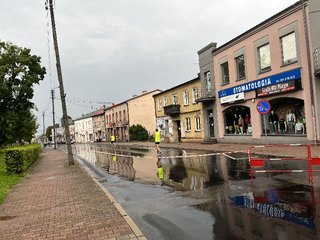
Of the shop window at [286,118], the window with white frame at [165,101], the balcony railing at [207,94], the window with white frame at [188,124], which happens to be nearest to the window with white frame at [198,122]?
the window with white frame at [188,124]

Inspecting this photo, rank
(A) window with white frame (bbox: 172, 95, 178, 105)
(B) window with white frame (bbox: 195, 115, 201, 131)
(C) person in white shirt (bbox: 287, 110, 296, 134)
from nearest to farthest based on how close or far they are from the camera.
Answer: (C) person in white shirt (bbox: 287, 110, 296, 134) → (B) window with white frame (bbox: 195, 115, 201, 131) → (A) window with white frame (bbox: 172, 95, 178, 105)

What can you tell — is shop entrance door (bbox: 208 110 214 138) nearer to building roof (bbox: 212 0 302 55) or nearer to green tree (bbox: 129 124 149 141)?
building roof (bbox: 212 0 302 55)

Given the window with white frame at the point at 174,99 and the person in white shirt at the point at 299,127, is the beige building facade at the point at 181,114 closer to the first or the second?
the window with white frame at the point at 174,99

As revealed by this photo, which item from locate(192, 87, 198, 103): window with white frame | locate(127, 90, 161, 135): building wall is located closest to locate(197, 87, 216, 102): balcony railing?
locate(192, 87, 198, 103): window with white frame

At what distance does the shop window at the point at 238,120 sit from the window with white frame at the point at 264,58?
12.2ft

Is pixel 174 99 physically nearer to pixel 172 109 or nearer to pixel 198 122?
pixel 172 109

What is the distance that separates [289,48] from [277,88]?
2536 millimetres

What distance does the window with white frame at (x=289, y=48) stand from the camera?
20875 millimetres

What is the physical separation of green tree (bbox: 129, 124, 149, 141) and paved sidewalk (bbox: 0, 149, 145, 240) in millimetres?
44687

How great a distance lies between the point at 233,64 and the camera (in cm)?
2756

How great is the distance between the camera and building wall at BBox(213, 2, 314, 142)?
2008 centimetres

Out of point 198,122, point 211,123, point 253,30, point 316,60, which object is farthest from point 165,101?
point 316,60

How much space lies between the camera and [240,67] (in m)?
26.9

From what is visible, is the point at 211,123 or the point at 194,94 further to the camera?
the point at 194,94
